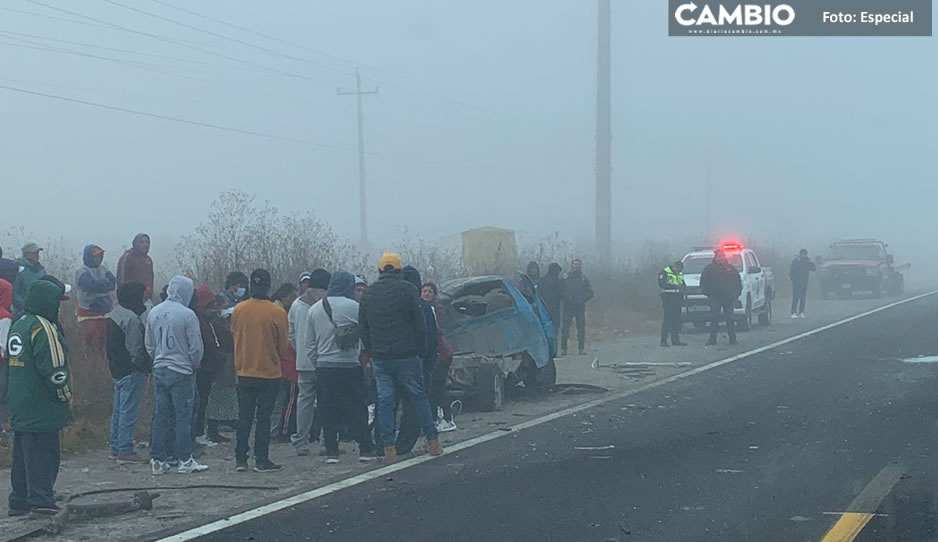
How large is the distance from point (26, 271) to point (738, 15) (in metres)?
23.3

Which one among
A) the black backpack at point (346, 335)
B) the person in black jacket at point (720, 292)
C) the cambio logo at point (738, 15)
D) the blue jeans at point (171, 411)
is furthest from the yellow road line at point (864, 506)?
the cambio logo at point (738, 15)

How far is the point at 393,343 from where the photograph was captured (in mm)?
10820

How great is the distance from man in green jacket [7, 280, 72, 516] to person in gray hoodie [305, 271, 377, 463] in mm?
2816

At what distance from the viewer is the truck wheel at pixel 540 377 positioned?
15.6m

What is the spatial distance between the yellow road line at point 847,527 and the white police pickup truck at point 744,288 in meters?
18.5

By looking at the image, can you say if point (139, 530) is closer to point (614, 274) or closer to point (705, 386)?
point (705, 386)

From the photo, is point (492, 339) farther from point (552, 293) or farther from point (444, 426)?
point (552, 293)

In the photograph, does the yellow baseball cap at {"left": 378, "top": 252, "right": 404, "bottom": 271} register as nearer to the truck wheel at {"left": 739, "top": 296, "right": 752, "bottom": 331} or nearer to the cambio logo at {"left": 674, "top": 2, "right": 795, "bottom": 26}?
the truck wheel at {"left": 739, "top": 296, "right": 752, "bottom": 331}

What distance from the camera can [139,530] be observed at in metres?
8.21

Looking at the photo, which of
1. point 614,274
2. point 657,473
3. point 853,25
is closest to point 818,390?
point 657,473

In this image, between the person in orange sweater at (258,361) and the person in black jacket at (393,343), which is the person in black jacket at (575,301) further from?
the person in orange sweater at (258,361)

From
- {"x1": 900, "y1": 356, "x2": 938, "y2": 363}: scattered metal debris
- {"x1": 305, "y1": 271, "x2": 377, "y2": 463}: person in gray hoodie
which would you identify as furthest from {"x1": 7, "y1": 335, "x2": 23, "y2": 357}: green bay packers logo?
{"x1": 900, "y1": 356, "x2": 938, "y2": 363}: scattered metal debris

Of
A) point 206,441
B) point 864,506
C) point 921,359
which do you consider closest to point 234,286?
point 206,441

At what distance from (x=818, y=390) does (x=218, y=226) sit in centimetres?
996
